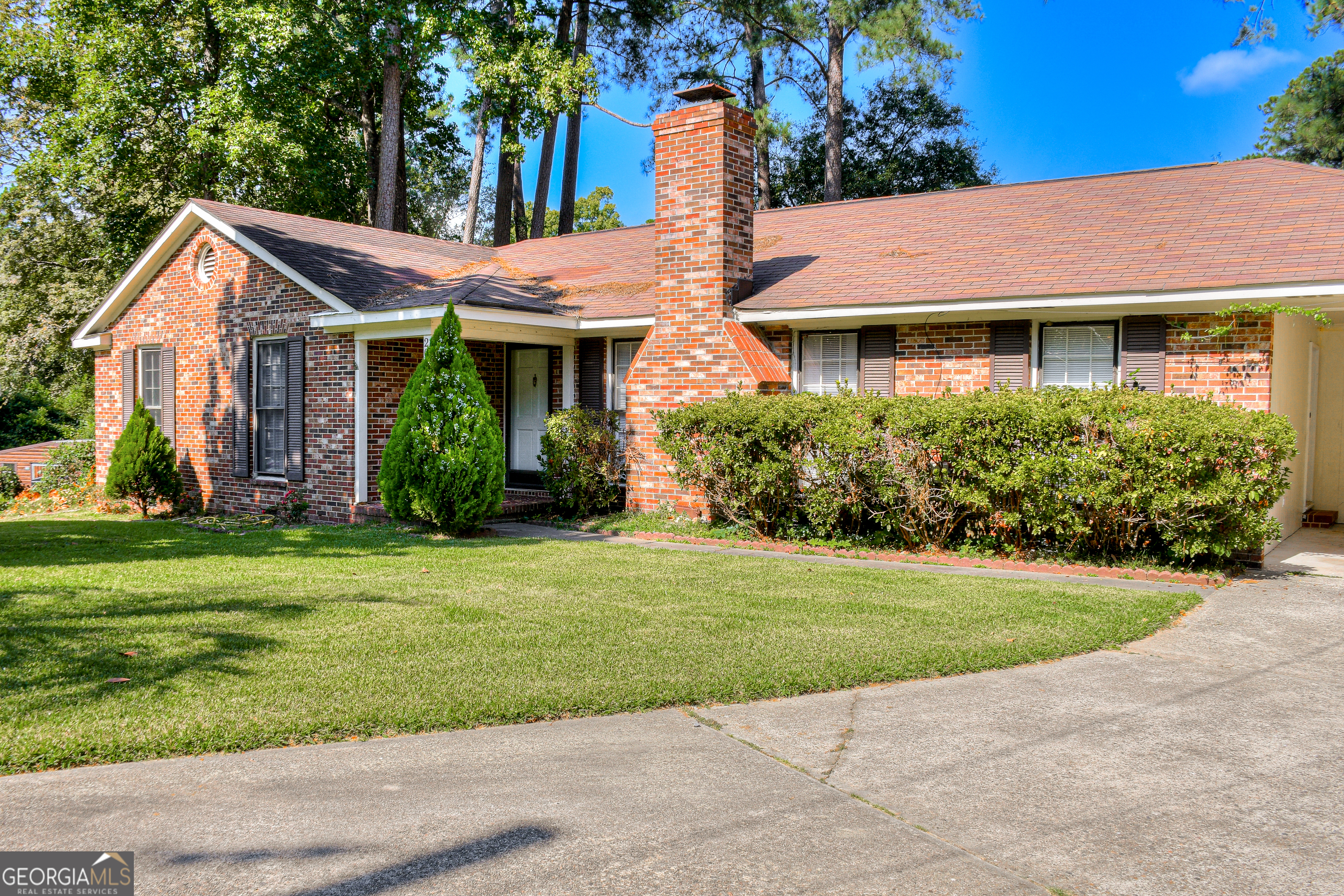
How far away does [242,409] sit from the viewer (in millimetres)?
14805

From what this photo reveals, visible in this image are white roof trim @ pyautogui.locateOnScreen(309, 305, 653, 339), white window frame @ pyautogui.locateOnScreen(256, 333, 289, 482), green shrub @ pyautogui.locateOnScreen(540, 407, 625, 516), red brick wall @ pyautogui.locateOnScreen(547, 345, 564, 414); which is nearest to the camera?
white roof trim @ pyautogui.locateOnScreen(309, 305, 653, 339)

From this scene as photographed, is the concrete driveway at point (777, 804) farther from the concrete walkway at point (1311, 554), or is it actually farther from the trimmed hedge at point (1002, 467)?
the concrete walkway at point (1311, 554)

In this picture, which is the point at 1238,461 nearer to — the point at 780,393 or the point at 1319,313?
the point at 1319,313

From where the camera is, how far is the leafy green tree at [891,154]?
29.5m

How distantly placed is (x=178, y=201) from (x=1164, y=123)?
33097mm

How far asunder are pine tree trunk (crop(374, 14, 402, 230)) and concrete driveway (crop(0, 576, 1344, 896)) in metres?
21.8

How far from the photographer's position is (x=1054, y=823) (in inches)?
140

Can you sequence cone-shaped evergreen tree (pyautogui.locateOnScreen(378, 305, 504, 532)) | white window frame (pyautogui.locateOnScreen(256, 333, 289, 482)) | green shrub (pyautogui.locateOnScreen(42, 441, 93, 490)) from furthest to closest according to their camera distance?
green shrub (pyautogui.locateOnScreen(42, 441, 93, 490)), white window frame (pyautogui.locateOnScreen(256, 333, 289, 482)), cone-shaped evergreen tree (pyautogui.locateOnScreen(378, 305, 504, 532))

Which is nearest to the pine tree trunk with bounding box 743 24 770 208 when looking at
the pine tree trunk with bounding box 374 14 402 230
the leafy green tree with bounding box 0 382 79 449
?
the pine tree trunk with bounding box 374 14 402 230

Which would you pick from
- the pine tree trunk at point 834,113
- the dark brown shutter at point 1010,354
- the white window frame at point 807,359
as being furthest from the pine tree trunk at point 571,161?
the dark brown shutter at point 1010,354

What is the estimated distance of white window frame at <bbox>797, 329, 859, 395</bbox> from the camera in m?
11.9

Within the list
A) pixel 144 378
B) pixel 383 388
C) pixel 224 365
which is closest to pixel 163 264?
pixel 144 378
